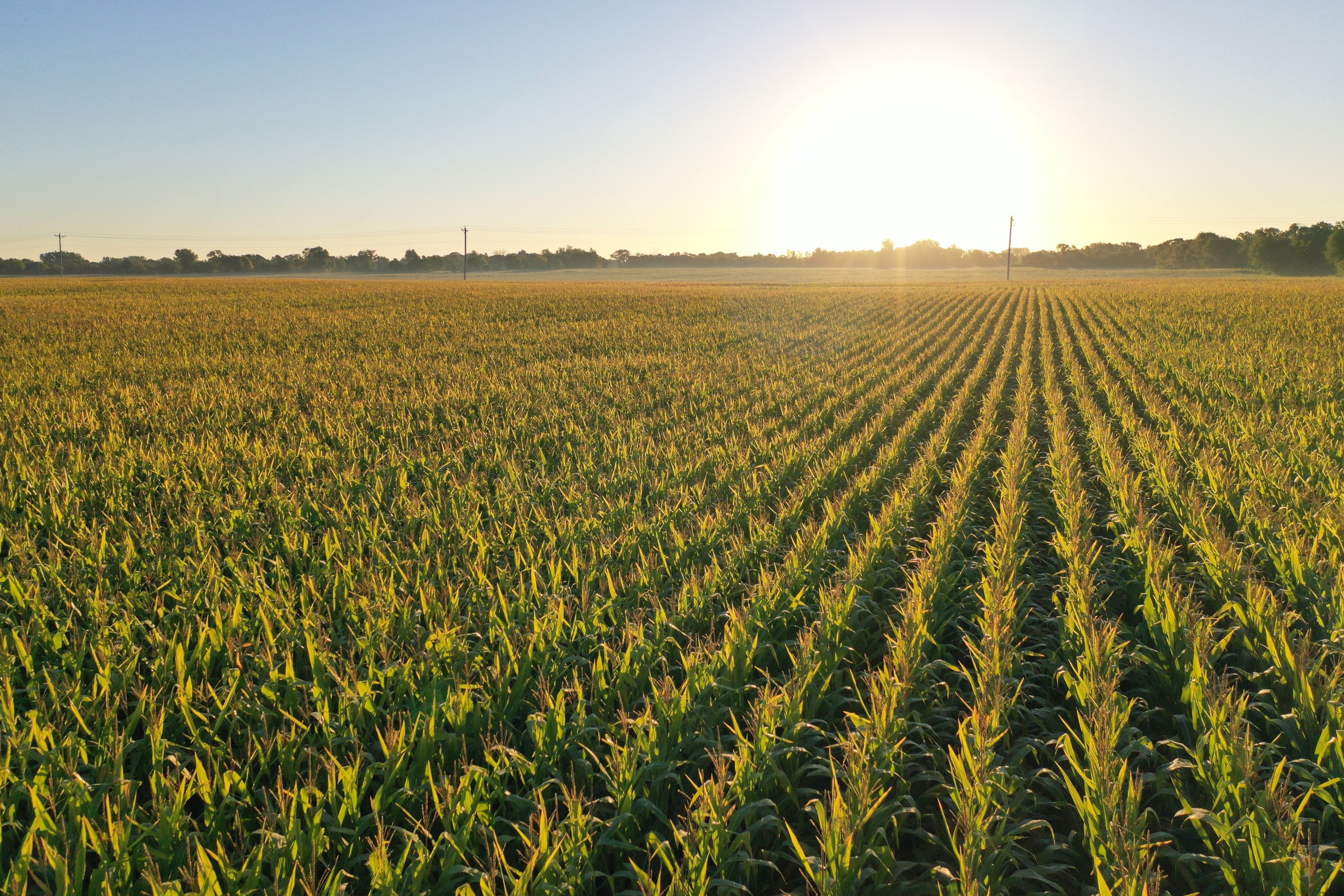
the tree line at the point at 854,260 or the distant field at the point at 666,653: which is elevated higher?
the tree line at the point at 854,260

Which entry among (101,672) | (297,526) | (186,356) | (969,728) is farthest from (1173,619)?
(186,356)

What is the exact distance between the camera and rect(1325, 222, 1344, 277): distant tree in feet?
303

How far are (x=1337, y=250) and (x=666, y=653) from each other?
123 m

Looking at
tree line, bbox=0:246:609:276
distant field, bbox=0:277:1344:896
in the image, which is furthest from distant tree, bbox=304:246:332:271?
distant field, bbox=0:277:1344:896

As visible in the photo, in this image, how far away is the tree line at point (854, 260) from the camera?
99.2m

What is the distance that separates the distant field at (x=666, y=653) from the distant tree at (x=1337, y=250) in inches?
4394

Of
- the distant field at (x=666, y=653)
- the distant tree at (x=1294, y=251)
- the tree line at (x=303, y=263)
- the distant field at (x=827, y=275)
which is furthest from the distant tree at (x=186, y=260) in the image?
the distant tree at (x=1294, y=251)

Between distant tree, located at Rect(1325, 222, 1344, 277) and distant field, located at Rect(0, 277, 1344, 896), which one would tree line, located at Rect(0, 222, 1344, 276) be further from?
distant field, located at Rect(0, 277, 1344, 896)

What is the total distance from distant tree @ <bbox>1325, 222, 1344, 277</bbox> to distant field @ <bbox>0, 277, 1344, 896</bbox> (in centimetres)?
11160

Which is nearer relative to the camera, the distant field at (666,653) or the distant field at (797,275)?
the distant field at (666,653)

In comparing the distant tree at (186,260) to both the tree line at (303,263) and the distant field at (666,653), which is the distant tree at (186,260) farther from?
the distant field at (666,653)

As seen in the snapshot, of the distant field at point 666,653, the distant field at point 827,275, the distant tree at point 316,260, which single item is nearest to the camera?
the distant field at point 666,653

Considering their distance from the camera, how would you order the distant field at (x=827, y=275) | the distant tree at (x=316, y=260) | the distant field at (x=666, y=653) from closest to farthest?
the distant field at (x=666, y=653)
the distant field at (x=827, y=275)
the distant tree at (x=316, y=260)

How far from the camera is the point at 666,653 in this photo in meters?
4.23
